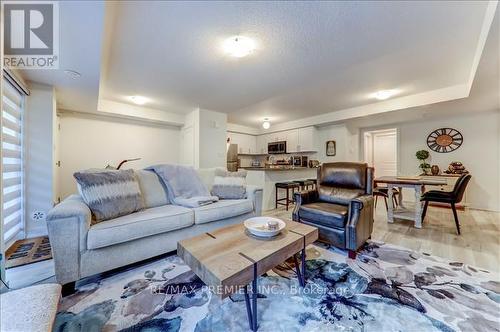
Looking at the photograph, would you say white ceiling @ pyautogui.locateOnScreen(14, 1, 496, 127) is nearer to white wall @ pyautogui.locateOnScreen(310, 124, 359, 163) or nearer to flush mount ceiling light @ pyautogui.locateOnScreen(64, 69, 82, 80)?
flush mount ceiling light @ pyautogui.locateOnScreen(64, 69, 82, 80)

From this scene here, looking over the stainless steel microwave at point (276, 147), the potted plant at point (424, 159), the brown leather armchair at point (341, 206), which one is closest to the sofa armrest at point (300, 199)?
the brown leather armchair at point (341, 206)

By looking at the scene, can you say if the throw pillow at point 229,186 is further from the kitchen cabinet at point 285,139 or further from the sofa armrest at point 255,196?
the kitchen cabinet at point 285,139

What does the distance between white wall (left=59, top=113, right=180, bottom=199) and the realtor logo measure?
2271 millimetres

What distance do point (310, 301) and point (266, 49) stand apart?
2.49 meters

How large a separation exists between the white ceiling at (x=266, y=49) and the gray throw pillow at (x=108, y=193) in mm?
1226

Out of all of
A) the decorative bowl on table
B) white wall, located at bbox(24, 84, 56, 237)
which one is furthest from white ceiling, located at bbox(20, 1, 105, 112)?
the decorative bowl on table

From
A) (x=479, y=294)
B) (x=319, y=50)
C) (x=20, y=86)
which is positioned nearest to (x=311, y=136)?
(x=319, y=50)

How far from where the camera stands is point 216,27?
6.23 ft

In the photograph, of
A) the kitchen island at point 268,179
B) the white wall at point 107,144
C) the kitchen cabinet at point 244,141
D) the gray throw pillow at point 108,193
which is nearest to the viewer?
the gray throw pillow at point 108,193

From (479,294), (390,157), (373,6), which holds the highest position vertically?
(373,6)

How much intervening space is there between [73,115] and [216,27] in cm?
395

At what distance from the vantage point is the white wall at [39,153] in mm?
2648

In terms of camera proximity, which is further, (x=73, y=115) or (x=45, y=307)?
(x=73, y=115)

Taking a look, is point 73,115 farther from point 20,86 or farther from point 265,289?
point 265,289
